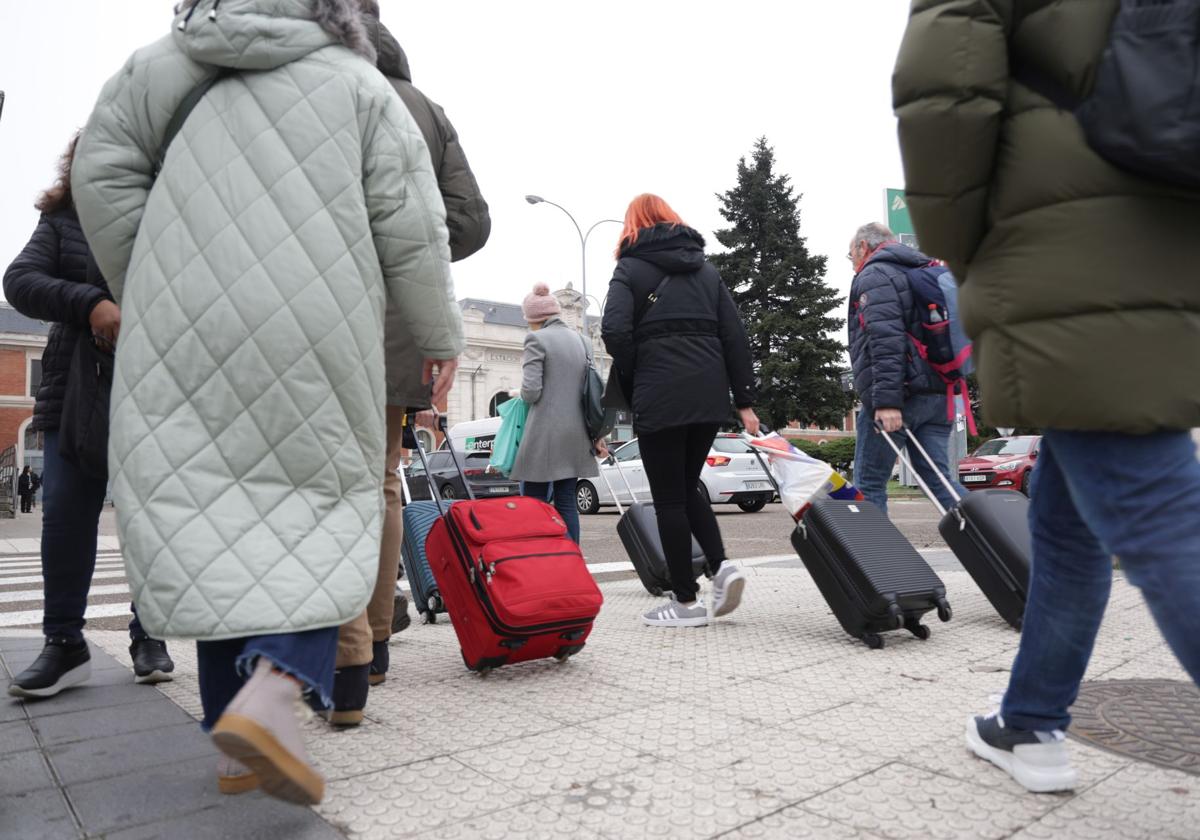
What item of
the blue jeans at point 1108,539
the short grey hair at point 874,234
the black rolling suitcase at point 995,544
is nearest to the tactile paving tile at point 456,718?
the blue jeans at point 1108,539

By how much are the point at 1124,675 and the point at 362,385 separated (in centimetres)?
257

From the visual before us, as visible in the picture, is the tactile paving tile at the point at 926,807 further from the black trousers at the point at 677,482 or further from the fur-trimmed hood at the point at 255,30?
the black trousers at the point at 677,482

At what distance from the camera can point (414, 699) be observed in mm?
2869

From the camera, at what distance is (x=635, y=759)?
2186mm

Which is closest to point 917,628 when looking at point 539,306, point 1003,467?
point 539,306

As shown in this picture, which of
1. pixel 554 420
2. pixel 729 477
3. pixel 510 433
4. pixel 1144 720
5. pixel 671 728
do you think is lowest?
pixel 729 477

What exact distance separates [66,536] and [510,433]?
2.62 m

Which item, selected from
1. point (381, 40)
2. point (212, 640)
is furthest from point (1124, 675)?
point (381, 40)

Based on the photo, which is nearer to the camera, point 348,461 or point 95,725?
point 348,461

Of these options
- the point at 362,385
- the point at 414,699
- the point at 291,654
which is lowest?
the point at 414,699

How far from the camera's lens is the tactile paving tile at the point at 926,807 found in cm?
174

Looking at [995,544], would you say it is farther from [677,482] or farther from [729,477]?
[729,477]

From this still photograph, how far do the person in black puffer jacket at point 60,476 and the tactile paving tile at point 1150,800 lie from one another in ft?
9.10

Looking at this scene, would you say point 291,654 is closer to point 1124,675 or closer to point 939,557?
point 1124,675
